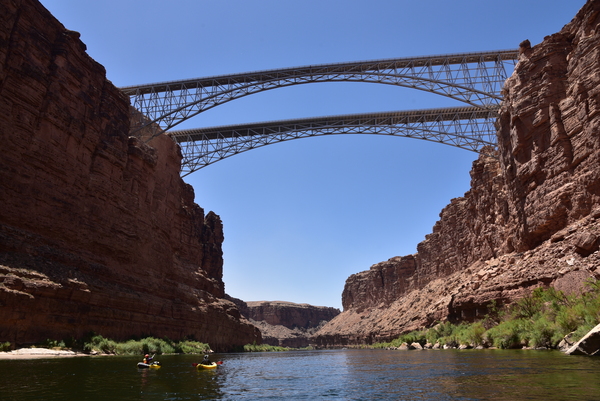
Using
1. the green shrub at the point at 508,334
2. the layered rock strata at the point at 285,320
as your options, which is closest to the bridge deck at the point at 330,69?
the green shrub at the point at 508,334

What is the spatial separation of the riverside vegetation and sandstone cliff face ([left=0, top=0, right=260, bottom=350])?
19.6 meters

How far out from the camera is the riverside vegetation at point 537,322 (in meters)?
16.4

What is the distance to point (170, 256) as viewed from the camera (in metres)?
37.2

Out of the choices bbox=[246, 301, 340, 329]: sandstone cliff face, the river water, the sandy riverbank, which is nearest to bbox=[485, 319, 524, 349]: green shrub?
the river water

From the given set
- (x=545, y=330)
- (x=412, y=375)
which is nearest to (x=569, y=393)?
(x=412, y=375)

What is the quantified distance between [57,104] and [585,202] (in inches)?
1097

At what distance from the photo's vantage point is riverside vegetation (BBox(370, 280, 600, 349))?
16391mm

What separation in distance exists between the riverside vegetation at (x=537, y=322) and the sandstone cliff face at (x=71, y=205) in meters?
19.6

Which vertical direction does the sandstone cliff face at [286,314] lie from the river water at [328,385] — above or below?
above

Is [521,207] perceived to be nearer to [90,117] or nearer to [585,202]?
[585,202]

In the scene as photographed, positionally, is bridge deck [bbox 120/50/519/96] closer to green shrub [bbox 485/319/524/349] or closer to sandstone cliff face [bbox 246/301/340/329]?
green shrub [bbox 485/319/524/349]

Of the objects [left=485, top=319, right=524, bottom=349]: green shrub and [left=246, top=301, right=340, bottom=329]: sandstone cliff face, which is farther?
[left=246, top=301, right=340, bottom=329]: sandstone cliff face

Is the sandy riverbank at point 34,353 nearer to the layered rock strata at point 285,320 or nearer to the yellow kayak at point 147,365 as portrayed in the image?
the yellow kayak at point 147,365

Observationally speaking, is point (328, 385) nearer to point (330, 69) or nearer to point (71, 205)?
point (71, 205)
